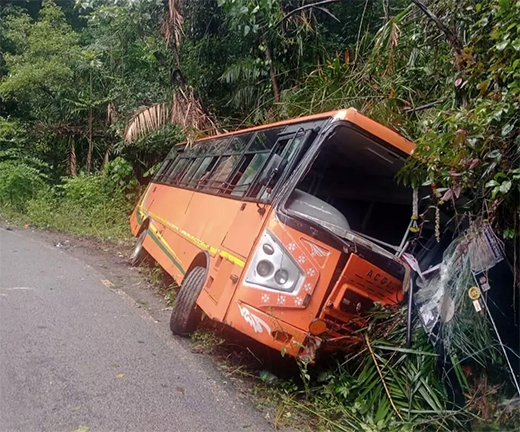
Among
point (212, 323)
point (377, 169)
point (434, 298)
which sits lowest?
point (212, 323)

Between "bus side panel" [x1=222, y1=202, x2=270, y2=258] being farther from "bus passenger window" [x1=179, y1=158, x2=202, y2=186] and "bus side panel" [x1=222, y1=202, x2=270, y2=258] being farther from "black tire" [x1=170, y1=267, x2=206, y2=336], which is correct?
"bus passenger window" [x1=179, y1=158, x2=202, y2=186]

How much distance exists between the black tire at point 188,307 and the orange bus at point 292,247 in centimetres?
1

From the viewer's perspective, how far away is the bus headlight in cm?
407

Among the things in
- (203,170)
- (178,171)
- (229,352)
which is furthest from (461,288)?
(178,171)

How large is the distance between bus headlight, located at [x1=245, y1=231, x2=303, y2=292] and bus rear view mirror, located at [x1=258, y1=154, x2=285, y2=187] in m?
0.68

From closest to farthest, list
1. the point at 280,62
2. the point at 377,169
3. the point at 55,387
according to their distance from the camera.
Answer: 1. the point at 55,387
2. the point at 377,169
3. the point at 280,62

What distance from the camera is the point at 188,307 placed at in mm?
5160

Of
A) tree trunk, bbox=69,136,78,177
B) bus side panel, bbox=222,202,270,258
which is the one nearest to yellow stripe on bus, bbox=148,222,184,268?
bus side panel, bbox=222,202,270,258

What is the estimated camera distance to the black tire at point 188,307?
5.10 meters

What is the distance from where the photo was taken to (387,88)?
694 cm

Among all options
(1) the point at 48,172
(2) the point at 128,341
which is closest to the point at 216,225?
(2) the point at 128,341

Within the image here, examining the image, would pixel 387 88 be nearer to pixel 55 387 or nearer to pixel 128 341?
pixel 128 341

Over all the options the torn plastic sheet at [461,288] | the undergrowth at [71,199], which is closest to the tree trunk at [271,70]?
the undergrowth at [71,199]

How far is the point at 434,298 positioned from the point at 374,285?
47cm
